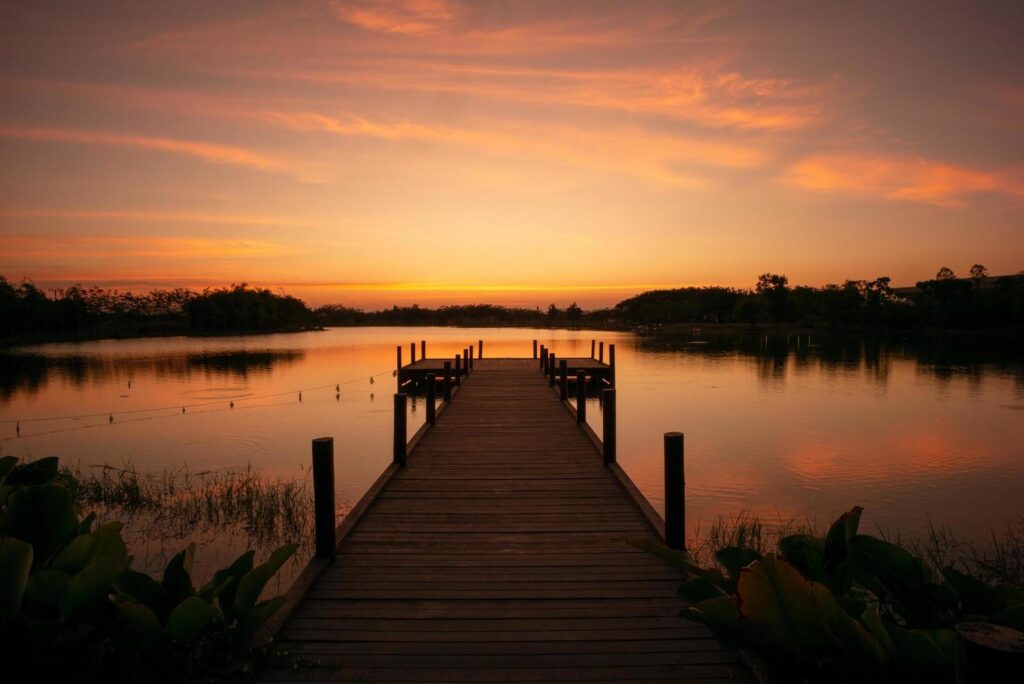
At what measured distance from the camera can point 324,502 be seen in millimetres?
5188

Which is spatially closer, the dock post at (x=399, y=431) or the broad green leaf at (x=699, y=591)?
the broad green leaf at (x=699, y=591)

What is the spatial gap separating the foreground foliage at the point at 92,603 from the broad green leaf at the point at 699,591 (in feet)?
7.08

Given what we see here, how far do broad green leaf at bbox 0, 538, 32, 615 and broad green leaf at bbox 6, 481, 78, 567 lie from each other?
473 millimetres

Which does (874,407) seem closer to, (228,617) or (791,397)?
(791,397)

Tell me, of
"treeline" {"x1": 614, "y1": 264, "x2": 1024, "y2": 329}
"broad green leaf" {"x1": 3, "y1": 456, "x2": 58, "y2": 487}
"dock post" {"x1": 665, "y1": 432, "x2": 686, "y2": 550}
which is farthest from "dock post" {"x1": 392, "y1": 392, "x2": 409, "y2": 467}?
"treeline" {"x1": 614, "y1": 264, "x2": 1024, "y2": 329}

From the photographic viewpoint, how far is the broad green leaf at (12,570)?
2.35 metres

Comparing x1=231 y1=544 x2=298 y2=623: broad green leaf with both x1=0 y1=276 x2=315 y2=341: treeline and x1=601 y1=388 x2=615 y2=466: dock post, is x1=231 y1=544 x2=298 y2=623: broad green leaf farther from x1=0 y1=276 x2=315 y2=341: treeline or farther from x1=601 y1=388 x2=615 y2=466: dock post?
x1=0 y1=276 x2=315 y2=341: treeline

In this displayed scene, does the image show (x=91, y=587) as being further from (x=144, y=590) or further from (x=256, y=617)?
(x=256, y=617)

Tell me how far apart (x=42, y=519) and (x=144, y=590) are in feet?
2.01

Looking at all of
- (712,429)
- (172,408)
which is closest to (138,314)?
(172,408)

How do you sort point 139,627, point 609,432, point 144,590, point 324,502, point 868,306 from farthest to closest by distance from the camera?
point 868,306, point 609,432, point 324,502, point 144,590, point 139,627

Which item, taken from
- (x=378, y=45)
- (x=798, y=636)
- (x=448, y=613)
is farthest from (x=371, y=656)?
(x=378, y=45)

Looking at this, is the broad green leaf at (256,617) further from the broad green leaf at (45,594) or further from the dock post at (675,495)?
the dock post at (675,495)

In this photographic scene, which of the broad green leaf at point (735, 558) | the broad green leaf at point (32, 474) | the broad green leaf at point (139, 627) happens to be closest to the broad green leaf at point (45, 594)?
the broad green leaf at point (139, 627)
